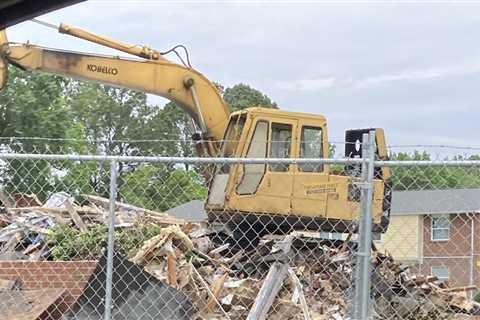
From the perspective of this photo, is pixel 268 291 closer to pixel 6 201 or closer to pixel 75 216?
pixel 75 216

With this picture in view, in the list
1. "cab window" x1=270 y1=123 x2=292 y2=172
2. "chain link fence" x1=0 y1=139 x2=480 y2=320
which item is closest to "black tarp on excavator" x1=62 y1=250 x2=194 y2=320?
"chain link fence" x1=0 y1=139 x2=480 y2=320

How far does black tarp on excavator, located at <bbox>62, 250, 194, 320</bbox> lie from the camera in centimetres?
644

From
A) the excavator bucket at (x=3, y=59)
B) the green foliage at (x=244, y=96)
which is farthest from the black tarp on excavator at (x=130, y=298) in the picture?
the green foliage at (x=244, y=96)

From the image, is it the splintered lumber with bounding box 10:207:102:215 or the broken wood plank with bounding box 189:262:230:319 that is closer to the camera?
the broken wood plank with bounding box 189:262:230:319

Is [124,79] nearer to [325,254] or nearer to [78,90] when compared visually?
[325,254]

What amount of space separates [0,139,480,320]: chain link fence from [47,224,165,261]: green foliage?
16 mm

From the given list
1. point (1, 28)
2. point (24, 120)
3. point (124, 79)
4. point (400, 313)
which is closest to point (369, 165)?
point (1, 28)

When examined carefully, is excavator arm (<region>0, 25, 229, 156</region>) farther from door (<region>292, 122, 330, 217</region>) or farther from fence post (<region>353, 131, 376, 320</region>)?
fence post (<region>353, 131, 376, 320</region>)

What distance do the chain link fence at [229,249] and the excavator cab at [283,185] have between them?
1.0 inches

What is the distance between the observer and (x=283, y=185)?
10.9 m

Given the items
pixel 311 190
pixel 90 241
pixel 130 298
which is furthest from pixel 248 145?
pixel 130 298

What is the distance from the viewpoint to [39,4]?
103 inches

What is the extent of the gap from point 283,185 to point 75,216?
9.48 feet

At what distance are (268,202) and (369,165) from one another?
636cm
